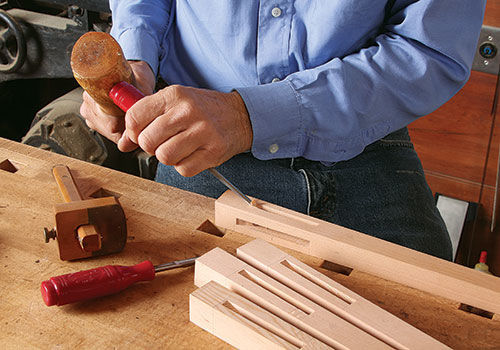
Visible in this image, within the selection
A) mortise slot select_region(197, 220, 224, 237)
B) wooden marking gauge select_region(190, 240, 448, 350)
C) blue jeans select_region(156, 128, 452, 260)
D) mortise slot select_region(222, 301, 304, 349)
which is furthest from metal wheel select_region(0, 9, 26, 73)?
mortise slot select_region(222, 301, 304, 349)

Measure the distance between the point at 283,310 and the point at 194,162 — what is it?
0.32 m

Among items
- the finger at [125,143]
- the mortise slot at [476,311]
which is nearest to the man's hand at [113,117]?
the finger at [125,143]

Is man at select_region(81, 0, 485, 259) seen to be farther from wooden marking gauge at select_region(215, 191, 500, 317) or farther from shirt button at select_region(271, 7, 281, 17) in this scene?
wooden marking gauge at select_region(215, 191, 500, 317)

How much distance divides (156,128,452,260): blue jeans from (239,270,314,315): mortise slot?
0.42m

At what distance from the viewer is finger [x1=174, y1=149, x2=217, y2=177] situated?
87 cm

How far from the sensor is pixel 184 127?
0.84 m

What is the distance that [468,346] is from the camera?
0.71 meters

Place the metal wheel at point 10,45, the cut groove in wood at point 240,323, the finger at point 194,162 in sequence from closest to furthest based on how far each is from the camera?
the cut groove in wood at point 240,323, the finger at point 194,162, the metal wheel at point 10,45

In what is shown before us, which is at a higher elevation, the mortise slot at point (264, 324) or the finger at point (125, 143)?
the finger at point (125, 143)

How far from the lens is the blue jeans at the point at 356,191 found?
3.81ft

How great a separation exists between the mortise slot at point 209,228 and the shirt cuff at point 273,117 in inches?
6.8

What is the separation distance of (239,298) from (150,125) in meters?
0.32

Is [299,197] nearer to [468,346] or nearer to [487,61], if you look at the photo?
[468,346]

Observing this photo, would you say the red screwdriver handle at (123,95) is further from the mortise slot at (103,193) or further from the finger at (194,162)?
the mortise slot at (103,193)
